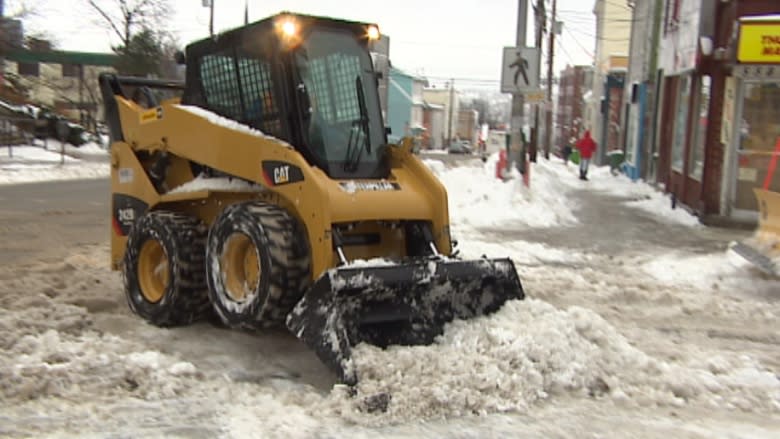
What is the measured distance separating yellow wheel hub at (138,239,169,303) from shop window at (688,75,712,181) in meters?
12.0

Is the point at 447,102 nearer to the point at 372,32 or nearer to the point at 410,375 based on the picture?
the point at 372,32

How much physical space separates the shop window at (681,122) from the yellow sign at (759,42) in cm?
385

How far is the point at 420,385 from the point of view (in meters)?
4.96

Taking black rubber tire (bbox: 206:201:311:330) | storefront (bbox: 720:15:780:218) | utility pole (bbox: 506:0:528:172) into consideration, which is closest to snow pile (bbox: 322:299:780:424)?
black rubber tire (bbox: 206:201:311:330)

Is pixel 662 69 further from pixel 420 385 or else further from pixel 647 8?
pixel 420 385

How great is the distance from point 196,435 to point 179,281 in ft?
7.24

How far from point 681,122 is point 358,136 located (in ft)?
50.4

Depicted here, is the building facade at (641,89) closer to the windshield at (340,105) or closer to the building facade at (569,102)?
the windshield at (340,105)

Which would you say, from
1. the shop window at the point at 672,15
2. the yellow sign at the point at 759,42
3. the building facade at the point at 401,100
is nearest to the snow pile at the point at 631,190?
the yellow sign at the point at 759,42

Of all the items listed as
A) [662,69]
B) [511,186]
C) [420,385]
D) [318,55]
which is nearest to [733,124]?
[511,186]

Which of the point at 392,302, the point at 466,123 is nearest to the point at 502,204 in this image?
the point at 392,302

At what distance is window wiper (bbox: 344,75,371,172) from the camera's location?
629cm

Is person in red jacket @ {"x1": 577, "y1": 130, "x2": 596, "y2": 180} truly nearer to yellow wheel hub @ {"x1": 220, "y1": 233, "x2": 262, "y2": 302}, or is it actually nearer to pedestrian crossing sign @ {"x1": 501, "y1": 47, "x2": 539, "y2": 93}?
pedestrian crossing sign @ {"x1": 501, "y1": 47, "x2": 539, "y2": 93}

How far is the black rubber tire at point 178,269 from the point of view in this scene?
647cm
